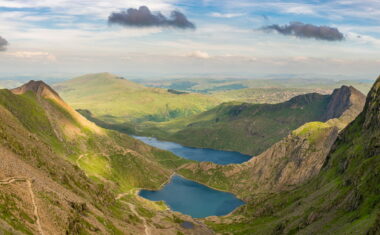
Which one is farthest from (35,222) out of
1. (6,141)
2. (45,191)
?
(6,141)

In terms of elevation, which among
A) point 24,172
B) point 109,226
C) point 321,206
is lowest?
point 109,226

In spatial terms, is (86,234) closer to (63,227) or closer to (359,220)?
(63,227)

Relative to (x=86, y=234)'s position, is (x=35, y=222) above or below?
above

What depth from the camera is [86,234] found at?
15225 cm

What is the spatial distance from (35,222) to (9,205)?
37.3 ft

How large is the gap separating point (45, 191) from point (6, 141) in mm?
48863

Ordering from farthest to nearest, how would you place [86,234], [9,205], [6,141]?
1. [6,141]
2. [86,234]
3. [9,205]

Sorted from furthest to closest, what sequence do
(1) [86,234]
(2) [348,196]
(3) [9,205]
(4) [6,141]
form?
1. (4) [6,141]
2. (2) [348,196]
3. (1) [86,234]
4. (3) [9,205]

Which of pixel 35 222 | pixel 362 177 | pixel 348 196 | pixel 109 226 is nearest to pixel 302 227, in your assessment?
pixel 348 196

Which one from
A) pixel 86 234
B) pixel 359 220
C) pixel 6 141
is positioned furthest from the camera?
pixel 6 141

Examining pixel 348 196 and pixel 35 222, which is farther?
pixel 348 196

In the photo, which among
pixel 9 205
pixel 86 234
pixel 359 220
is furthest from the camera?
pixel 86 234

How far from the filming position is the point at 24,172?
15950 centimetres

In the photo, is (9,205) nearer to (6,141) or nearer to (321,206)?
(6,141)
